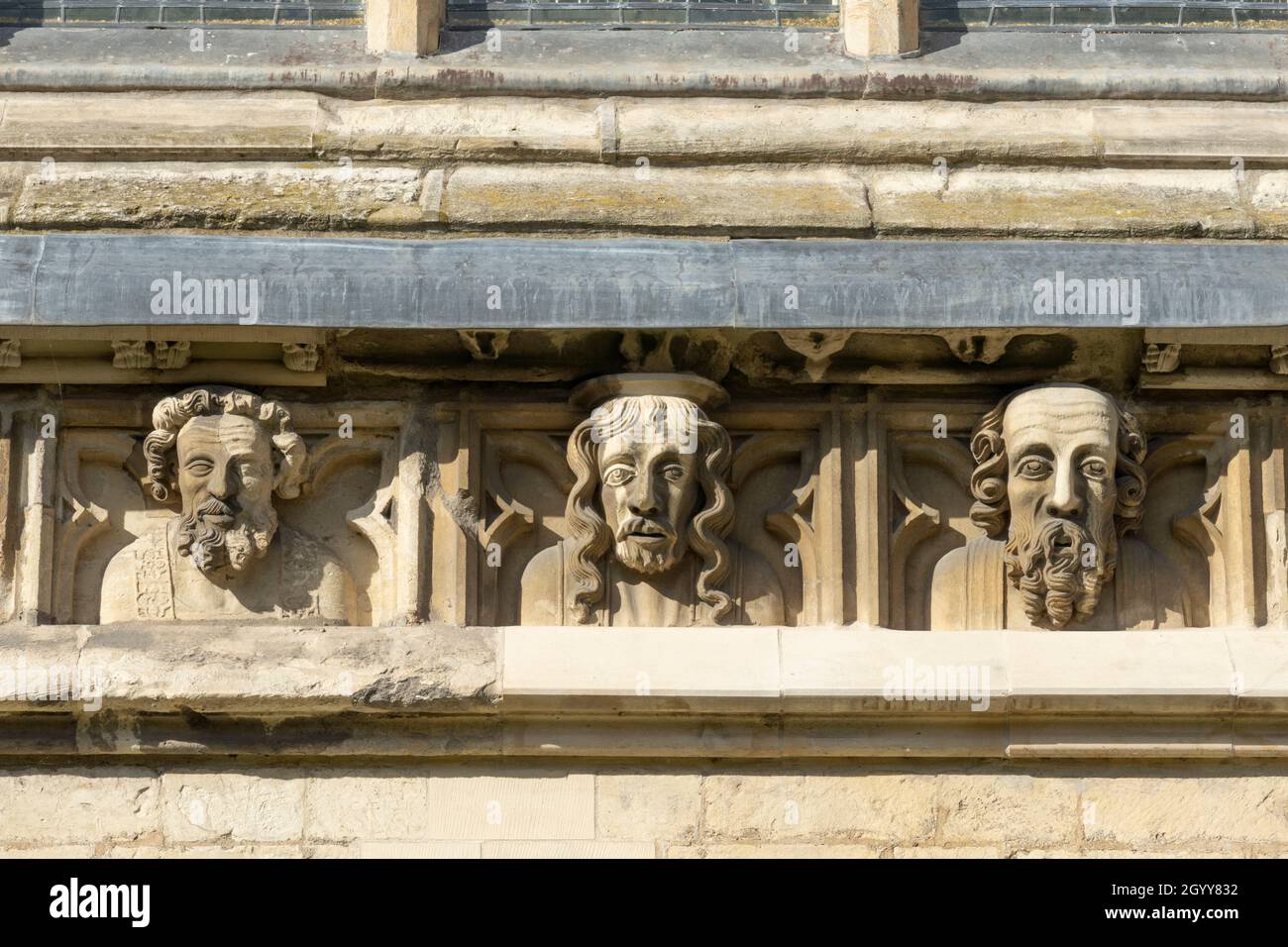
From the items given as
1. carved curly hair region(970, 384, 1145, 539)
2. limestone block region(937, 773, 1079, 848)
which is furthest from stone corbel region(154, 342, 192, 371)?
limestone block region(937, 773, 1079, 848)

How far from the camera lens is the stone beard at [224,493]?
24.7ft

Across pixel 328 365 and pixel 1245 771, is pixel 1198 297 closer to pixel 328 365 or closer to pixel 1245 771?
pixel 1245 771

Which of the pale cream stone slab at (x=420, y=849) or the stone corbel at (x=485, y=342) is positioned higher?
the stone corbel at (x=485, y=342)

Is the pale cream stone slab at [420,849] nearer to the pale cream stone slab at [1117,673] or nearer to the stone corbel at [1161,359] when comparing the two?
the pale cream stone slab at [1117,673]

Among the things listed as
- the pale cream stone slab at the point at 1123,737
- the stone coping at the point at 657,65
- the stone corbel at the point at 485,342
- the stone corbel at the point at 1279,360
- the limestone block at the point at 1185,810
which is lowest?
the limestone block at the point at 1185,810

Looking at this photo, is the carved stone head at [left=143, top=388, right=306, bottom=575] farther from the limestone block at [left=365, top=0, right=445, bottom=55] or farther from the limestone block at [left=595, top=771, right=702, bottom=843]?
the limestone block at [left=365, top=0, right=445, bottom=55]

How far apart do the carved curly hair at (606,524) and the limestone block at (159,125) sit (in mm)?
1297

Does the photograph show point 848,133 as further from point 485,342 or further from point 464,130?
point 485,342

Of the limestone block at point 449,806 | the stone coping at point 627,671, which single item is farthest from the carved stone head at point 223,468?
the limestone block at point 449,806

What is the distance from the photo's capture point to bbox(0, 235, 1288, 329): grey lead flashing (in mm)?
7520

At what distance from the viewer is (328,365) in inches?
305

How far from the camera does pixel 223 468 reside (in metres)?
7.57

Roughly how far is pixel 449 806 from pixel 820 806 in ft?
3.22

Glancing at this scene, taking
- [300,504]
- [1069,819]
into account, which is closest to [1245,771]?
[1069,819]
